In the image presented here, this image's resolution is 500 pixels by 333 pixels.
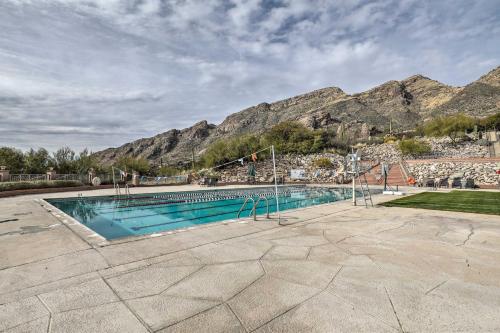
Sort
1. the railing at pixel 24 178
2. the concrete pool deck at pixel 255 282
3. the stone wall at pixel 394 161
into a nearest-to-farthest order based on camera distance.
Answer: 1. the concrete pool deck at pixel 255 282
2. the railing at pixel 24 178
3. the stone wall at pixel 394 161

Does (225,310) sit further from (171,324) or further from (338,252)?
(338,252)

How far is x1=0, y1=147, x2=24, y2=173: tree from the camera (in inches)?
996

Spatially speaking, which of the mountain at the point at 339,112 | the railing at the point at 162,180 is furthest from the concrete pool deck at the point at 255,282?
the mountain at the point at 339,112

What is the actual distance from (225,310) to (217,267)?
1244 millimetres

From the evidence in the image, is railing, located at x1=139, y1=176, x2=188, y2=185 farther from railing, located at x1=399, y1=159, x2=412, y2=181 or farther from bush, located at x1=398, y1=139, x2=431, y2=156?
bush, located at x1=398, y1=139, x2=431, y2=156

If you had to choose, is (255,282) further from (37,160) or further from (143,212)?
(37,160)

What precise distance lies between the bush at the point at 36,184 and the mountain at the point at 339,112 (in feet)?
199

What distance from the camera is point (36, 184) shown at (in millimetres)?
18969

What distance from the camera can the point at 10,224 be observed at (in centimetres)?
726

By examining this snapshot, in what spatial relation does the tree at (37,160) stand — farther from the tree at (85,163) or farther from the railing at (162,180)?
the railing at (162,180)

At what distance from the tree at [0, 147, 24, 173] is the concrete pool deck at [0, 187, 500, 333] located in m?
25.6

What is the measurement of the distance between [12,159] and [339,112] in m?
93.4

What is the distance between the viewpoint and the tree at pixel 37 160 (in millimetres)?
25586

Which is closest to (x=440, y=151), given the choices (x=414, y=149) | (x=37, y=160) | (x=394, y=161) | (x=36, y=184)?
(x=414, y=149)
